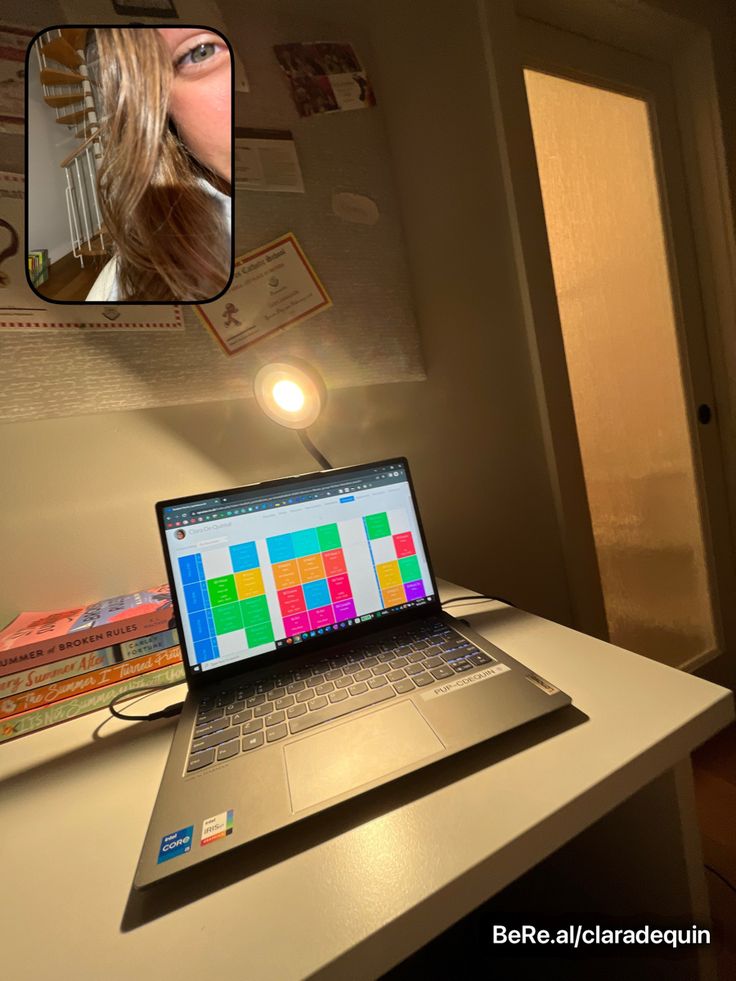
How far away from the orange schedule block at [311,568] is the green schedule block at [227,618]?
0.09m

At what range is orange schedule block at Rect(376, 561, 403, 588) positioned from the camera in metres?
0.63

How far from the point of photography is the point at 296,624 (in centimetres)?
58

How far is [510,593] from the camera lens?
0.99m

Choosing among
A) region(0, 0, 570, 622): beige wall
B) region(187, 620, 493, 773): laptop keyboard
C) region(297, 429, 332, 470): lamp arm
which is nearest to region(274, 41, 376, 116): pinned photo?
region(0, 0, 570, 622): beige wall

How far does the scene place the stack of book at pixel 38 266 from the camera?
659 mm

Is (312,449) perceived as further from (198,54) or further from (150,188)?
(198,54)

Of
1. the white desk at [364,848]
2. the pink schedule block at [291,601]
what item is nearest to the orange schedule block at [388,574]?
the pink schedule block at [291,601]

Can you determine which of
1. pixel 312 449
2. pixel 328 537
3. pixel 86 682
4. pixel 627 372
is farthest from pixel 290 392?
pixel 627 372

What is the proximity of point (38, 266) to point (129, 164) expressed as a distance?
0.21 metres

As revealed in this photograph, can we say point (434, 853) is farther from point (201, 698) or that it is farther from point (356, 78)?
point (356, 78)

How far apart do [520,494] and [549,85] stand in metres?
1.07

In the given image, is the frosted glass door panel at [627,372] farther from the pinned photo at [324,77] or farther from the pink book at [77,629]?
the pink book at [77,629]

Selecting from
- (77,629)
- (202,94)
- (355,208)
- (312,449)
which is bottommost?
(77,629)

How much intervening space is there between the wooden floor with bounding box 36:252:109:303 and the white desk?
59 centimetres
